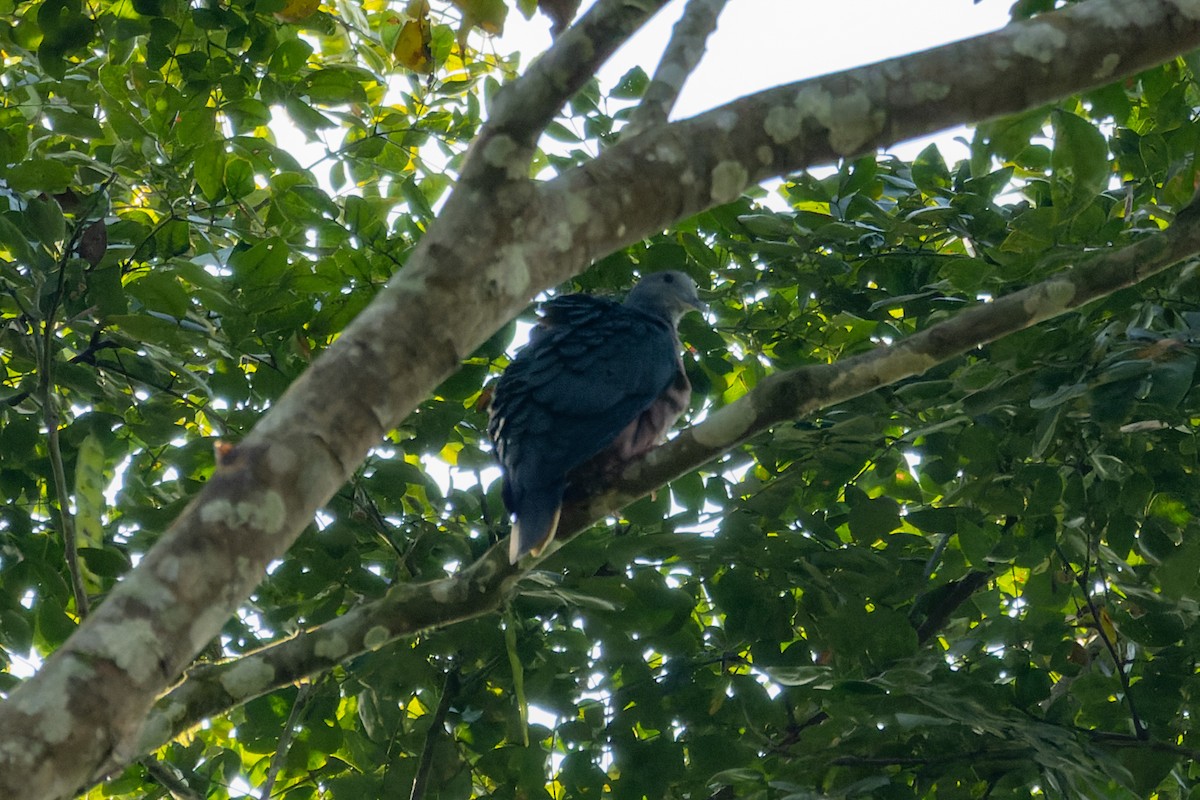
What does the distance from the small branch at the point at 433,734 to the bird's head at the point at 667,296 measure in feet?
4.87

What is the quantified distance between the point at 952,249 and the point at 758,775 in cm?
215

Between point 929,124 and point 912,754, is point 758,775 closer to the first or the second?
point 912,754

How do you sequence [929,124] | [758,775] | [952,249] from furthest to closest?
[952,249]
[758,775]
[929,124]

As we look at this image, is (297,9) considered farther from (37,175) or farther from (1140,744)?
(1140,744)

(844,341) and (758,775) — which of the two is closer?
(758,775)

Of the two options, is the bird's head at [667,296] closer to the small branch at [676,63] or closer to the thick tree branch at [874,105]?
the small branch at [676,63]

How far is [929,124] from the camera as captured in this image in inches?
86.0

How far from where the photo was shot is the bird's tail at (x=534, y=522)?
2609 millimetres

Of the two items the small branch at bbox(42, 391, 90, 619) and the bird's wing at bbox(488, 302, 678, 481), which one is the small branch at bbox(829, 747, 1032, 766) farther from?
the small branch at bbox(42, 391, 90, 619)

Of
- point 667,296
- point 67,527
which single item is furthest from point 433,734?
point 667,296

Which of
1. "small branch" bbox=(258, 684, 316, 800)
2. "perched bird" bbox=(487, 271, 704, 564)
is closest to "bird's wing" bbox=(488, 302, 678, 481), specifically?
"perched bird" bbox=(487, 271, 704, 564)

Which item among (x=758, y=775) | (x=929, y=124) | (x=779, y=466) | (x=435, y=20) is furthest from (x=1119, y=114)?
(x=435, y=20)

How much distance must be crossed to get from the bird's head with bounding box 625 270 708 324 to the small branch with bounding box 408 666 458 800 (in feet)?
4.87

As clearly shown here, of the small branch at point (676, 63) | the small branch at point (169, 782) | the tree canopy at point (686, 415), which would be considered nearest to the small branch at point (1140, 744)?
the tree canopy at point (686, 415)
